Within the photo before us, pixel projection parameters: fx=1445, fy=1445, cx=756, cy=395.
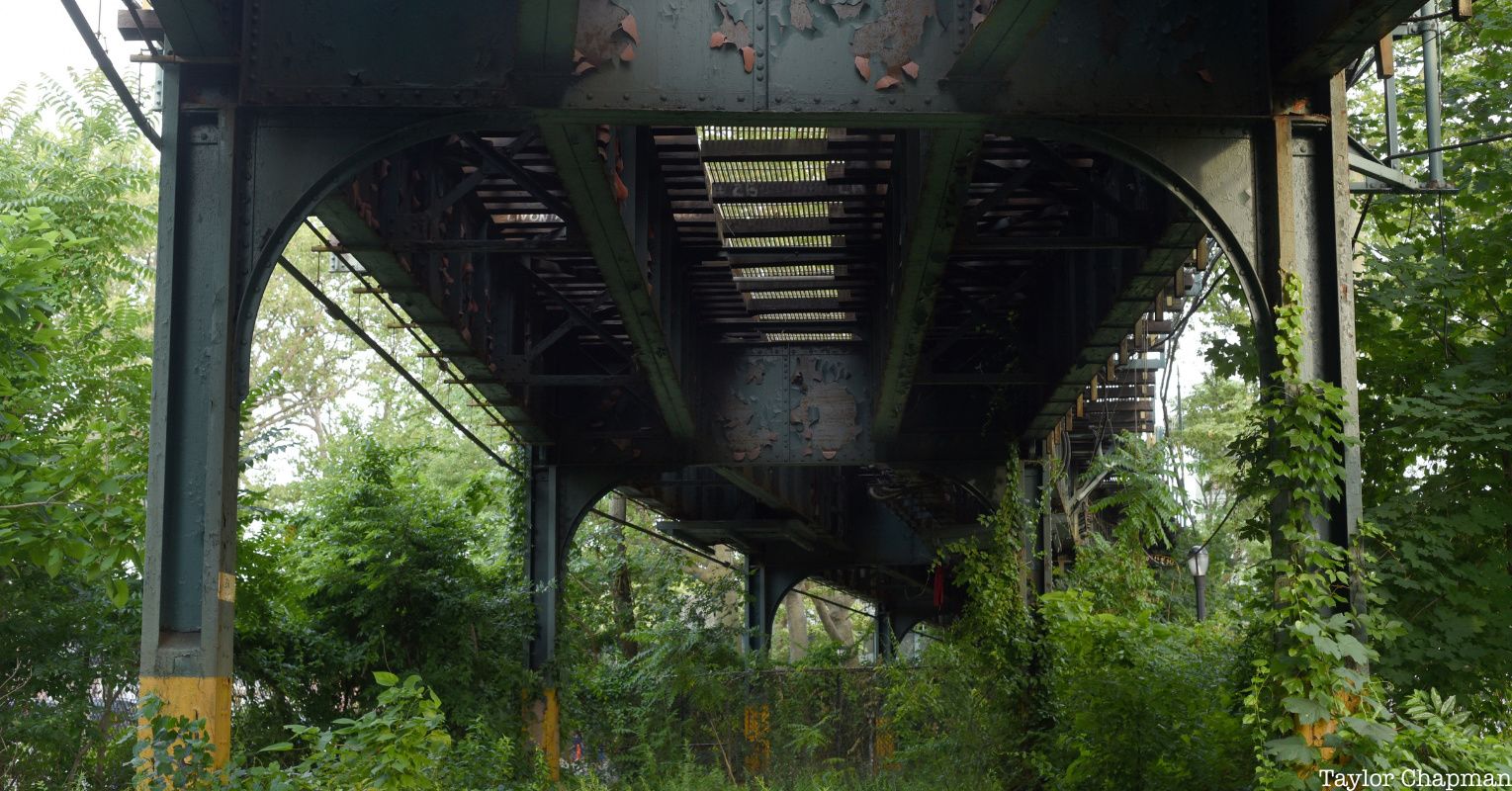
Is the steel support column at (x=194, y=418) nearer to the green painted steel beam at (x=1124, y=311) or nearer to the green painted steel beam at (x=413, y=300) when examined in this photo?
the green painted steel beam at (x=413, y=300)

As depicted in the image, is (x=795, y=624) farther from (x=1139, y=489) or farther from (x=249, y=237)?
(x=249, y=237)

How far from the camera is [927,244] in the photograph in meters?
9.89

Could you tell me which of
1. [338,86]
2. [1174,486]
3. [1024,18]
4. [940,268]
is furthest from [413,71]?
[1174,486]

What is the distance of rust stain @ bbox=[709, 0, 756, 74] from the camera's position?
816 cm

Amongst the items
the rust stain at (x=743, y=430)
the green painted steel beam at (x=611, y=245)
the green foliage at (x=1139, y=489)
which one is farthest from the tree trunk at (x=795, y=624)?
the green painted steel beam at (x=611, y=245)

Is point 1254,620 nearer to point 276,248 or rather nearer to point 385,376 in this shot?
point 276,248

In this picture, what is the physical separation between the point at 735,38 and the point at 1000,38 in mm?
1534

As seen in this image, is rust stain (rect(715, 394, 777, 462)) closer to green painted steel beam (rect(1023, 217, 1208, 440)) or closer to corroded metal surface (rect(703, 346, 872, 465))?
corroded metal surface (rect(703, 346, 872, 465))

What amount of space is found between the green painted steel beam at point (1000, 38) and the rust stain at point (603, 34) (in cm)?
181

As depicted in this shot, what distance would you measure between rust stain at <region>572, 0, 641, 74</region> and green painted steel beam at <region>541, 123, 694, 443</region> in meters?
0.41

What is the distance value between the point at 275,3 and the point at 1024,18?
421cm

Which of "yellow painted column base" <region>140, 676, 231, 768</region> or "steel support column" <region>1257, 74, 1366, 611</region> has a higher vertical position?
"steel support column" <region>1257, 74, 1366, 611</region>

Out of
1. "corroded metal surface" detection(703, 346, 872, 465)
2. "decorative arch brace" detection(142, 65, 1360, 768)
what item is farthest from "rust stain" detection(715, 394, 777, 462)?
"decorative arch brace" detection(142, 65, 1360, 768)

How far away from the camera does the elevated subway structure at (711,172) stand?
26.0ft
